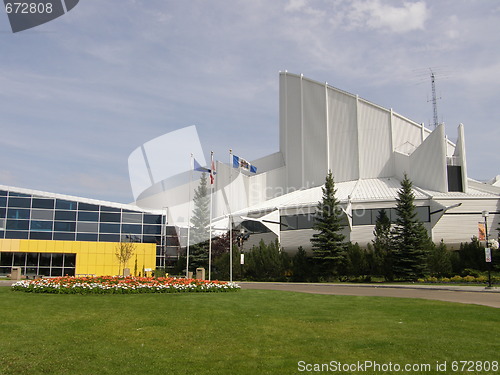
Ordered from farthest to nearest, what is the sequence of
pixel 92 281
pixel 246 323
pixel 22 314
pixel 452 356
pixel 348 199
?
pixel 348 199 < pixel 92 281 < pixel 22 314 < pixel 246 323 < pixel 452 356

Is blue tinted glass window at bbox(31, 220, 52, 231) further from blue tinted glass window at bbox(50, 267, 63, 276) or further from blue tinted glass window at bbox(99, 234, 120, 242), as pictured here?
blue tinted glass window at bbox(99, 234, 120, 242)

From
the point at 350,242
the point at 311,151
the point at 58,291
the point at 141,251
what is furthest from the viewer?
the point at 311,151

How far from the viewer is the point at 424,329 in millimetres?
10430

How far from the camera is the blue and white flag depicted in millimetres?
57997

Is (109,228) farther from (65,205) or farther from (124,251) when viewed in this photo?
(65,205)

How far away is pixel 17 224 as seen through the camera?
44.5 metres

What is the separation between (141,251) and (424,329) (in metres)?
42.9

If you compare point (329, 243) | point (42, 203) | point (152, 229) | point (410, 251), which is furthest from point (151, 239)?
point (410, 251)

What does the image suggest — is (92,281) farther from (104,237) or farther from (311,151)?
(311,151)

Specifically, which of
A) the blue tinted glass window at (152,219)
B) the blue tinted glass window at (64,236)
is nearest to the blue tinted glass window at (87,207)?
the blue tinted glass window at (64,236)

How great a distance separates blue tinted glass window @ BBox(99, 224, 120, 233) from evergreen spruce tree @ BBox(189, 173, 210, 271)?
8950 mm

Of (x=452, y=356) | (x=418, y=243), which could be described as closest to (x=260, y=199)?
(x=418, y=243)

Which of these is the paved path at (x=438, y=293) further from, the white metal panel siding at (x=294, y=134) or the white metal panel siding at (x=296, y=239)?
the white metal panel siding at (x=294, y=134)

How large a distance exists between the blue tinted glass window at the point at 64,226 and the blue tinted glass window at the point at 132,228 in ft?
16.6
